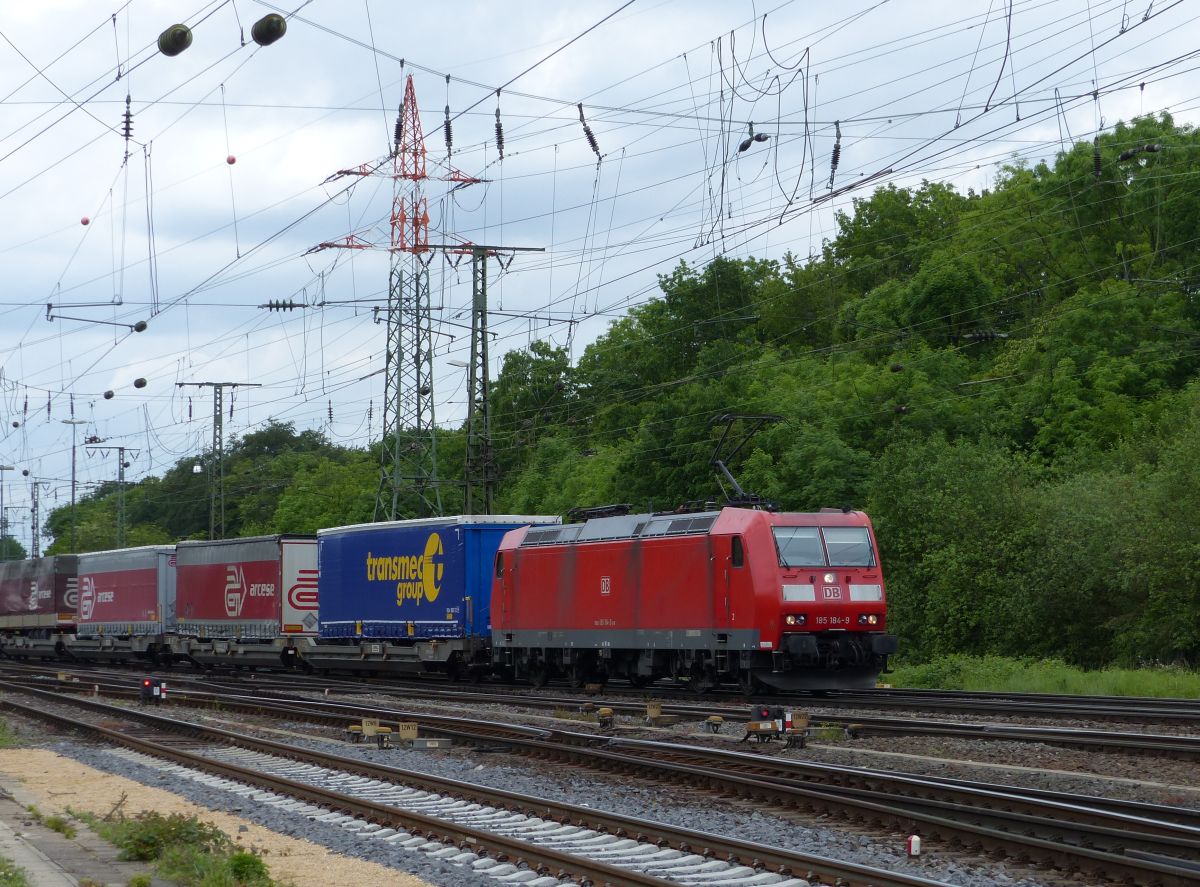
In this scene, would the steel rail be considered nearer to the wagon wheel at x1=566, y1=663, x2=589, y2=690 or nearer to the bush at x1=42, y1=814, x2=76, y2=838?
the bush at x1=42, y1=814, x2=76, y2=838

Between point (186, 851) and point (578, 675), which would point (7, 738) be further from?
point (186, 851)

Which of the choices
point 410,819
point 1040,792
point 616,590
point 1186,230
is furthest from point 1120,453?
point 410,819

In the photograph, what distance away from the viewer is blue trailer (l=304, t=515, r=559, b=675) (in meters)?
32.5

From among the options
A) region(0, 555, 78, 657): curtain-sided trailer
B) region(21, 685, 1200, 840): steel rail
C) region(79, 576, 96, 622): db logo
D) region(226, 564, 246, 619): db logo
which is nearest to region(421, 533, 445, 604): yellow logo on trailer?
region(226, 564, 246, 619): db logo

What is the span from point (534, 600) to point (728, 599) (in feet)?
21.2

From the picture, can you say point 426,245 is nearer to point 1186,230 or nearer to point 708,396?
point 708,396

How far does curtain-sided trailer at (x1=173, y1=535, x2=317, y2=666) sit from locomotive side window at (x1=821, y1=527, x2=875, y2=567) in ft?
61.3

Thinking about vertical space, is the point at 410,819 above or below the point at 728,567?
below

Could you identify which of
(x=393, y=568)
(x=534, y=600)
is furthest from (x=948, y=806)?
(x=393, y=568)

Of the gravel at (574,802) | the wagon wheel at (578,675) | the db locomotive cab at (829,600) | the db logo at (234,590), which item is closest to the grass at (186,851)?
the gravel at (574,802)

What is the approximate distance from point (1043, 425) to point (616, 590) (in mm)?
21974

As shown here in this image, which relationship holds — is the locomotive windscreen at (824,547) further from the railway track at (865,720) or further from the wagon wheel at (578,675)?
the wagon wheel at (578,675)

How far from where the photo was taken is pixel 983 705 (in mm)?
21562

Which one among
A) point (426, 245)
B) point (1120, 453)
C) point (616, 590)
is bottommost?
point (616, 590)
